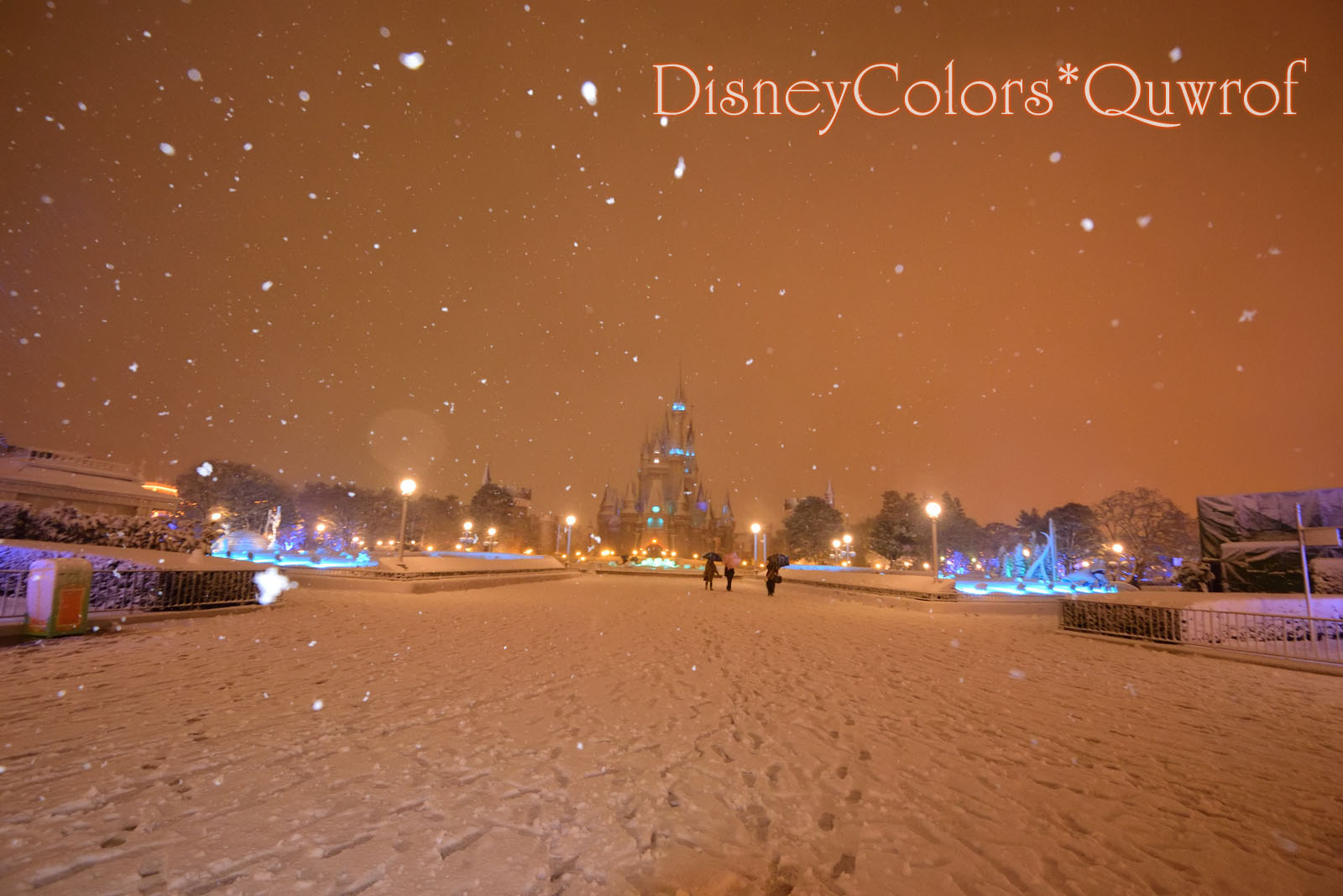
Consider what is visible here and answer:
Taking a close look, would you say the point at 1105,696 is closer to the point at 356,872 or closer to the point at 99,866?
the point at 356,872

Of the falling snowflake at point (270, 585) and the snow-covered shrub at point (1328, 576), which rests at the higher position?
the snow-covered shrub at point (1328, 576)

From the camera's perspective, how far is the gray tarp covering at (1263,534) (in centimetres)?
1808

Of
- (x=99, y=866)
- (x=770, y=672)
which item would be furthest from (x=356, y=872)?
(x=770, y=672)

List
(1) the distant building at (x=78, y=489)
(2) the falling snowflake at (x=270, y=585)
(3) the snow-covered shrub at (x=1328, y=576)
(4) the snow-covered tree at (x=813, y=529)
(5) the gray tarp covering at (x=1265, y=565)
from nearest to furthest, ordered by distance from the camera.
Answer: (3) the snow-covered shrub at (x=1328, y=576) → (2) the falling snowflake at (x=270, y=585) → (5) the gray tarp covering at (x=1265, y=565) → (1) the distant building at (x=78, y=489) → (4) the snow-covered tree at (x=813, y=529)

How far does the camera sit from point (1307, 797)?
471 cm

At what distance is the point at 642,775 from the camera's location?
479 cm

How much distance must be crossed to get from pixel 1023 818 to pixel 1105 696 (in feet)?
18.1

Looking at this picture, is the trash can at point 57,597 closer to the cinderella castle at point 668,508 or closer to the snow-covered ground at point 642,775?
the snow-covered ground at point 642,775

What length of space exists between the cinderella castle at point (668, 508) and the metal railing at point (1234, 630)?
109504 mm

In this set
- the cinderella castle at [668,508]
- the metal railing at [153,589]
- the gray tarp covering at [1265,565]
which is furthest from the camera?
the cinderella castle at [668,508]

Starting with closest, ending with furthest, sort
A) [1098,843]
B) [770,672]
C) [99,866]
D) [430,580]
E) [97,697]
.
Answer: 1. [99,866]
2. [1098,843]
3. [97,697]
4. [770,672]
5. [430,580]

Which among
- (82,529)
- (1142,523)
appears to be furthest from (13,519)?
(1142,523)

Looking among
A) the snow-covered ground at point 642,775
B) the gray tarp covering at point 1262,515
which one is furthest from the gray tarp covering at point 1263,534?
the snow-covered ground at point 642,775

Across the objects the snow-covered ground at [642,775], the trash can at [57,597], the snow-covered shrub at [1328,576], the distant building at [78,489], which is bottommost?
the snow-covered ground at [642,775]
